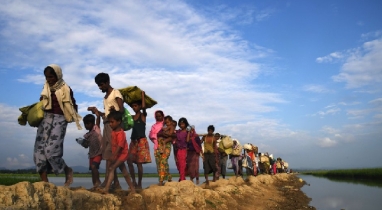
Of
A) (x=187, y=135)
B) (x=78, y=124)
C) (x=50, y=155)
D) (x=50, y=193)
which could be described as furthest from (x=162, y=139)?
(x=50, y=193)

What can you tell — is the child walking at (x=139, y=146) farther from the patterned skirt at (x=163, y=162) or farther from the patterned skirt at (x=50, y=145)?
the patterned skirt at (x=50, y=145)

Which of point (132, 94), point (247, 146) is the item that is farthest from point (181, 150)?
point (247, 146)

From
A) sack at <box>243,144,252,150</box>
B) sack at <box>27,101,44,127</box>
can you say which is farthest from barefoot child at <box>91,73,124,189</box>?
sack at <box>243,144,252,150</box>

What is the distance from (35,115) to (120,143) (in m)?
1.26

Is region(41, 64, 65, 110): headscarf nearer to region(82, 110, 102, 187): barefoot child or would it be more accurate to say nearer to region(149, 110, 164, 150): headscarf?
region(82, 110, 102, 187): barefoot child

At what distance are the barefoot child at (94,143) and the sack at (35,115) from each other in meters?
1.17

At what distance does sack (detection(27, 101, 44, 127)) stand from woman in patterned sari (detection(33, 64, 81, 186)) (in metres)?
0.06

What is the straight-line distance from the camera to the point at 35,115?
5.03m

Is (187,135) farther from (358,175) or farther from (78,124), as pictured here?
(358,175)

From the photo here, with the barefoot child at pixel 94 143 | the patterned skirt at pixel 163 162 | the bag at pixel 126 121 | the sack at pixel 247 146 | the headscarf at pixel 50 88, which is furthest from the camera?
the sack at pixel 247 146

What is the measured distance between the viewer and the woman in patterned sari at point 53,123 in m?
4.94

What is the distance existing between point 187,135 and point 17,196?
215 inches

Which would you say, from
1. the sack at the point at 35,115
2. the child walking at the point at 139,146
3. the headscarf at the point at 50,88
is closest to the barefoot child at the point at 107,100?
the headscarf at the point at 50,88

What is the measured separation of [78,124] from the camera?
210 inches
